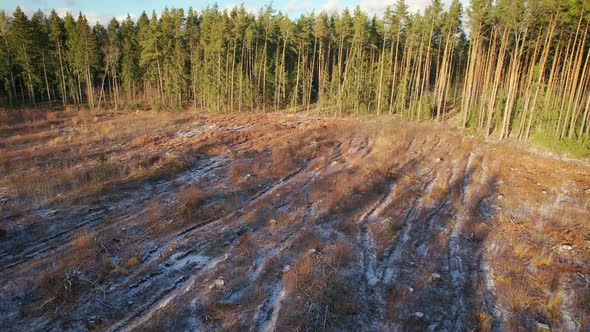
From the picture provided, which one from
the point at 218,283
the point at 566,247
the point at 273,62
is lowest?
the point at 566,247

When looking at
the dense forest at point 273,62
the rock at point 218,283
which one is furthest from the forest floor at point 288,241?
the dense forest at point 273,62

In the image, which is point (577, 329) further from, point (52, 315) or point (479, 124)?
point (479, 124)

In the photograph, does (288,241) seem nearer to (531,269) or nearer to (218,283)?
(218,283)

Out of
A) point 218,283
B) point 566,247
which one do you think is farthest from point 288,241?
point 566,247

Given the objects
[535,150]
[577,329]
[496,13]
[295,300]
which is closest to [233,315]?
[295,300]

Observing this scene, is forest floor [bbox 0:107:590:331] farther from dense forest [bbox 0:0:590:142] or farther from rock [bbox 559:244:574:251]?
dense forest [bbox 0:0:590:142]

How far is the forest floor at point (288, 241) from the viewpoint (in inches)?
310

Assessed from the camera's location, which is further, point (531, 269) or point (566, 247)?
point (566, 247)

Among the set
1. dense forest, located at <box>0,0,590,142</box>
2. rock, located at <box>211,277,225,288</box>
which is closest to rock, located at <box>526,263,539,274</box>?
rock, located at <box>211,277,225,288</box>

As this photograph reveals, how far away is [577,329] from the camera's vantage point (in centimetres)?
792

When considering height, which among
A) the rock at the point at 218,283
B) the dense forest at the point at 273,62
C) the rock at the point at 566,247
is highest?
the dense forest at the point at 273,62

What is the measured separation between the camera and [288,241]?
11.2 metres

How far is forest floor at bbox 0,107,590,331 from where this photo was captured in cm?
787

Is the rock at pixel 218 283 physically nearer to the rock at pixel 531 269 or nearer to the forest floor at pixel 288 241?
the forest floor at pixel 288 241
